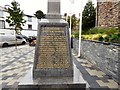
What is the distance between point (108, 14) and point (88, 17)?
14991 mm

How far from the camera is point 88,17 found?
3097 centimetres

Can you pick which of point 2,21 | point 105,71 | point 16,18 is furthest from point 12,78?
point 2,21

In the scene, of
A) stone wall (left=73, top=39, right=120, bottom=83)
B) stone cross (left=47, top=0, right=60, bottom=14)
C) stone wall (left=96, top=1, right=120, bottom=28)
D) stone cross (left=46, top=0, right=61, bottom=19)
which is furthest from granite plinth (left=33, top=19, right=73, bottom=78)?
stone wall (left=96, top=1, right=120, bottom=28)

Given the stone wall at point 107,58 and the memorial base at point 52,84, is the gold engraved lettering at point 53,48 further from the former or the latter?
the stone wall at point 107,58

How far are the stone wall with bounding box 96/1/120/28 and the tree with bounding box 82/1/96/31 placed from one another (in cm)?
1148

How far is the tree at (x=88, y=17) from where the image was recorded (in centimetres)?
3053

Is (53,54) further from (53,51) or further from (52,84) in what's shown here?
(52,84)

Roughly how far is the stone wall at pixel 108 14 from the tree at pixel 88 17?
11.5m

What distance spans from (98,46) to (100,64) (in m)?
0.87

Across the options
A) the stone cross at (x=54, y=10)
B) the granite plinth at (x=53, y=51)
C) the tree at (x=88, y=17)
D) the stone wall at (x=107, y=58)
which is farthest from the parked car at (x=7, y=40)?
the granite plinth at (x=53, y=51)

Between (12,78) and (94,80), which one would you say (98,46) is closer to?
(94,80)

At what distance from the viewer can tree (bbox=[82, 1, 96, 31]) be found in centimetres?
3053

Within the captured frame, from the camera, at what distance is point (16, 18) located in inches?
1022

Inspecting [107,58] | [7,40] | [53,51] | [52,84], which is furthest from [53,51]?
[7,40]
